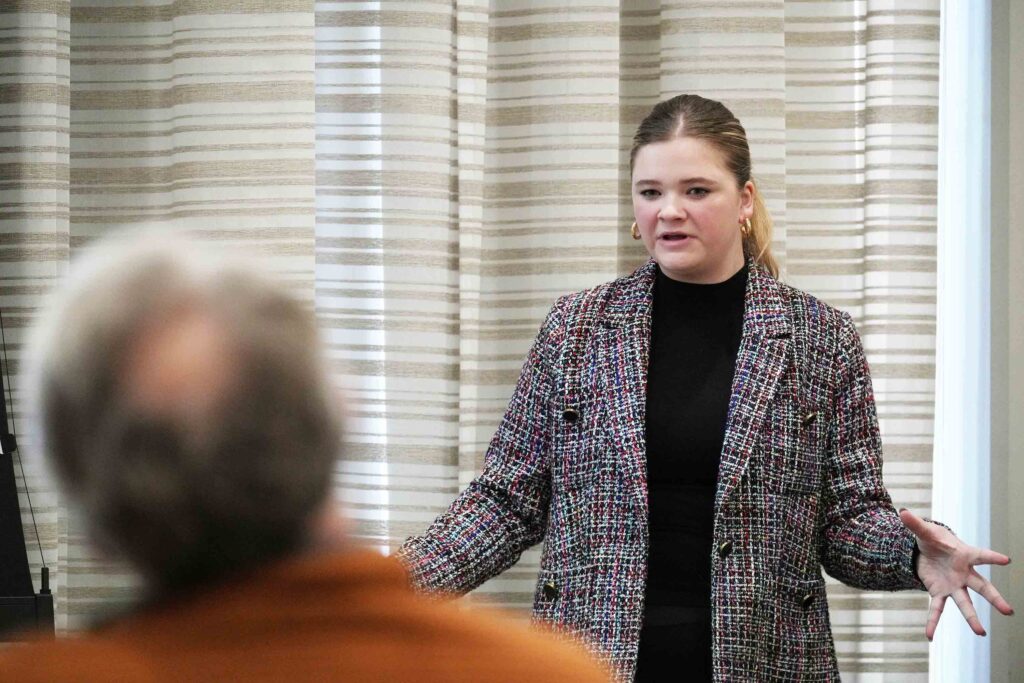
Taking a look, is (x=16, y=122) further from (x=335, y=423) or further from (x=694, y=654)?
(x=335, y=423)

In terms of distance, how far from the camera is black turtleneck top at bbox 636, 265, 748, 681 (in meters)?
1.83

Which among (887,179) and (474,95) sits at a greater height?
(474,95)

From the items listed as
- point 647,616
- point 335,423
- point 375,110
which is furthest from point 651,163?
point 335,423

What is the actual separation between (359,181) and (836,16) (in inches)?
38.8

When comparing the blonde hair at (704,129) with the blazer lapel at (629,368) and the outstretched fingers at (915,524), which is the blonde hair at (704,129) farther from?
the outstretched fingers at (915,524)

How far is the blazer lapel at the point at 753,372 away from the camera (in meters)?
1.84

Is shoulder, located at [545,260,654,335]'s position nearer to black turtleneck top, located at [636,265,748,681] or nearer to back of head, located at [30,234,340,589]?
black turtleneck top, located at [636,265,748,681]

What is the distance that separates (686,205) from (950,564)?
0.61m

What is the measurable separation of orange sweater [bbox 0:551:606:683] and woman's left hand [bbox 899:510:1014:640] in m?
1.13

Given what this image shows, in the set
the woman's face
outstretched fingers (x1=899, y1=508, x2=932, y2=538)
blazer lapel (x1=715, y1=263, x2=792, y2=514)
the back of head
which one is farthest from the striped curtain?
the back of head

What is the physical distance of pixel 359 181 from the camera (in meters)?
2.59

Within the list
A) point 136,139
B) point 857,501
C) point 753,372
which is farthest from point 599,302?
point 136,139

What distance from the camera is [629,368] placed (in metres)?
1.92

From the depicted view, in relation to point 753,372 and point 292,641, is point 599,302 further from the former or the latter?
point 292,641
